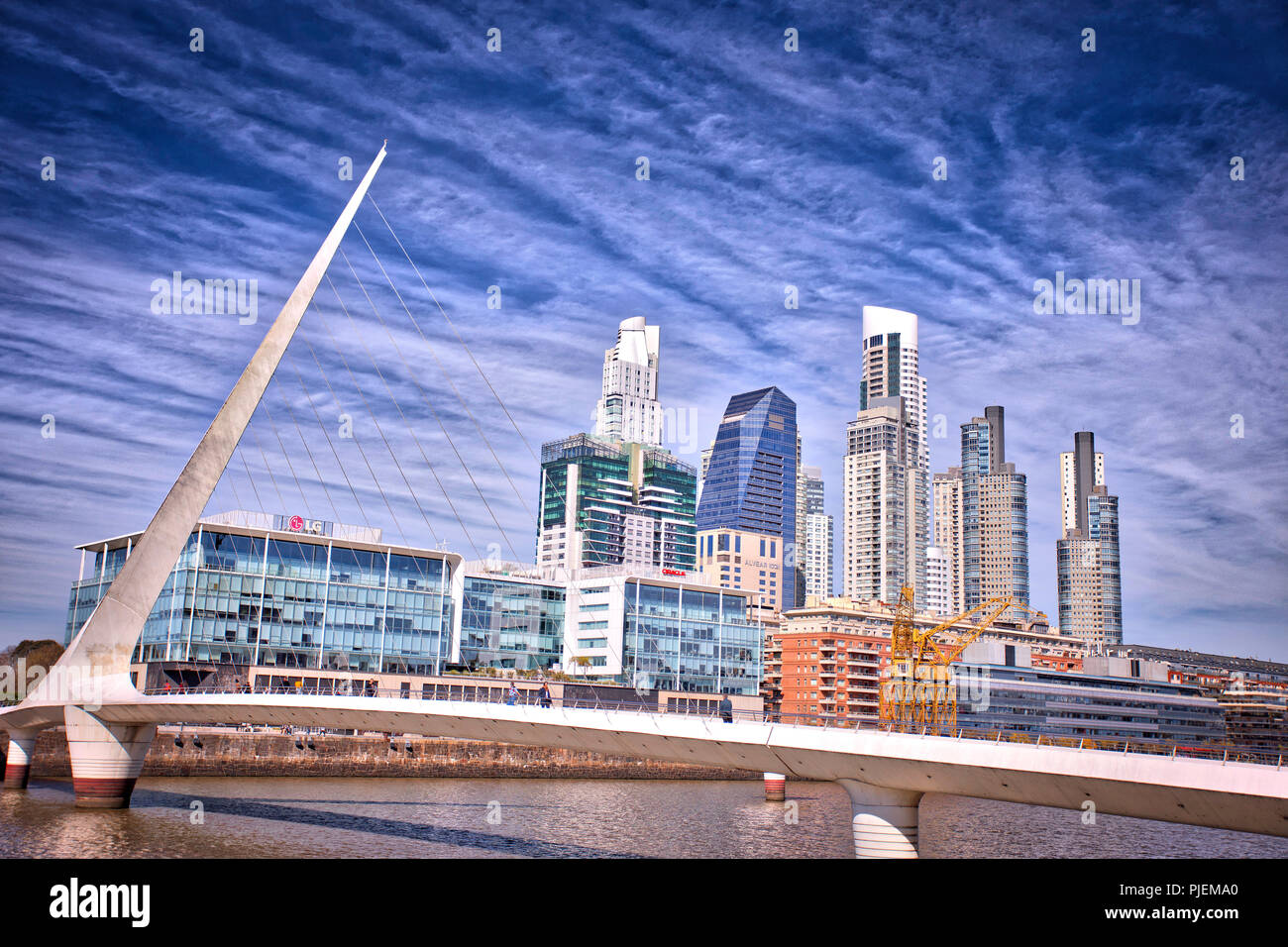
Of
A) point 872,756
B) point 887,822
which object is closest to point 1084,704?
point 887,822

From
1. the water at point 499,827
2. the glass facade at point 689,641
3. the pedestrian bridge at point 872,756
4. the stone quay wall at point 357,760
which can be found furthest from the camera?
the glass facade at point 689,641

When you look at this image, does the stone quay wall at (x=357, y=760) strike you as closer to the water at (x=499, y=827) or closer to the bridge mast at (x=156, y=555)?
the water at (x=499, y=827)

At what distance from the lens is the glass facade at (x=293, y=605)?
70.4 m

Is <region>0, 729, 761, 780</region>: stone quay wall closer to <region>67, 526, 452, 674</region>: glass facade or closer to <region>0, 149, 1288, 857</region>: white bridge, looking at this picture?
<region>0, 149, 1288, 857</region>: white bridge

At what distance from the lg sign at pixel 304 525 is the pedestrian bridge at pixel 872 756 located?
37929 millimetres

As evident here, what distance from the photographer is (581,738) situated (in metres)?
28.5

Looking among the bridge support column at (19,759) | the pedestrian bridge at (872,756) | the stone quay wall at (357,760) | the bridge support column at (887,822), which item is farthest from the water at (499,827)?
the bridge support column at (887,822)

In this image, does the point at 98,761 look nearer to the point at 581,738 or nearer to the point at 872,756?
the point at 581,738

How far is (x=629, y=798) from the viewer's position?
53594mm

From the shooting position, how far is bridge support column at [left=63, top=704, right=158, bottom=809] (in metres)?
39.7
